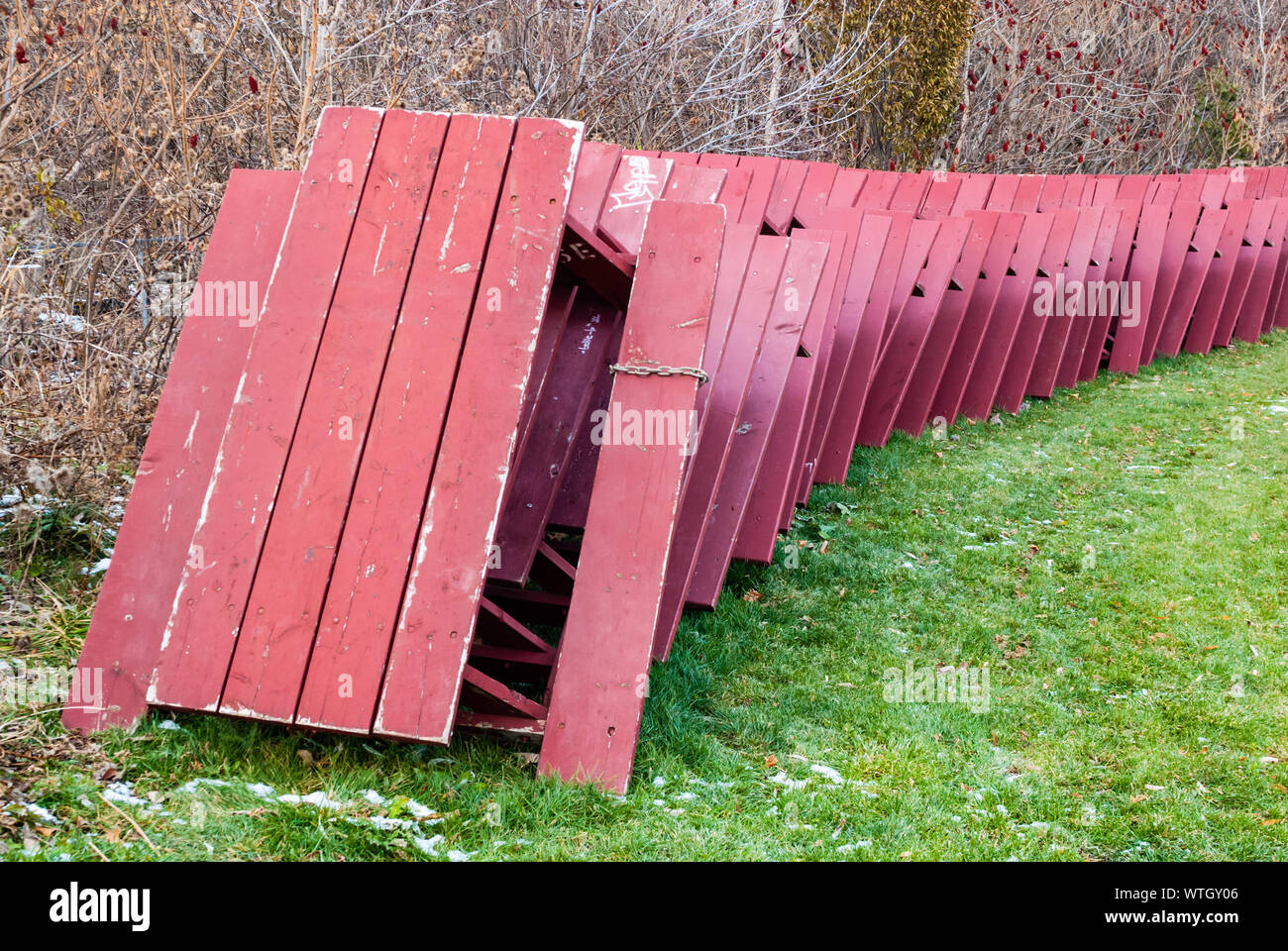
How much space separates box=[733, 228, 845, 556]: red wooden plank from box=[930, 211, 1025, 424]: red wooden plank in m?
2.67

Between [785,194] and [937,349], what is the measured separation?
1803 millimetres

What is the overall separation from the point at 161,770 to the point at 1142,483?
6154mm

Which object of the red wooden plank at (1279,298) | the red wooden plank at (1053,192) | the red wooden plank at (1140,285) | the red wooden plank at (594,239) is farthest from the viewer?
the red wooden plank at (1279,298)

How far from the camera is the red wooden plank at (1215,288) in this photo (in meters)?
11.1

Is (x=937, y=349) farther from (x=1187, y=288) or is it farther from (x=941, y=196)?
(x=1187, y=288)

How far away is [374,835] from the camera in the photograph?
323 cm

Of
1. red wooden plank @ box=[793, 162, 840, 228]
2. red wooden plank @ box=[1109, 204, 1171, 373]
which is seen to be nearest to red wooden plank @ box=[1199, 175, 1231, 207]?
red wooden plank @ box=[1109, 204, 1171, 373]

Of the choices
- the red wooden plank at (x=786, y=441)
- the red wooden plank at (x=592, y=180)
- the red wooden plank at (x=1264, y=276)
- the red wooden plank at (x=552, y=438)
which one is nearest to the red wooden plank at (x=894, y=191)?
the red wooden plank at (x=1264, y=276)

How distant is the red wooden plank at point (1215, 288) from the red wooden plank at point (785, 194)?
449 cm

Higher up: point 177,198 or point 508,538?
point 177,198

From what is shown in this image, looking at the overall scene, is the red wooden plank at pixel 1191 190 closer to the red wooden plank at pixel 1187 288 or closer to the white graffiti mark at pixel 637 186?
the red wooden plank at pixel 1187 288

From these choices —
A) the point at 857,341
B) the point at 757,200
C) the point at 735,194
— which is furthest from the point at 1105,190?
the point at 735,194
